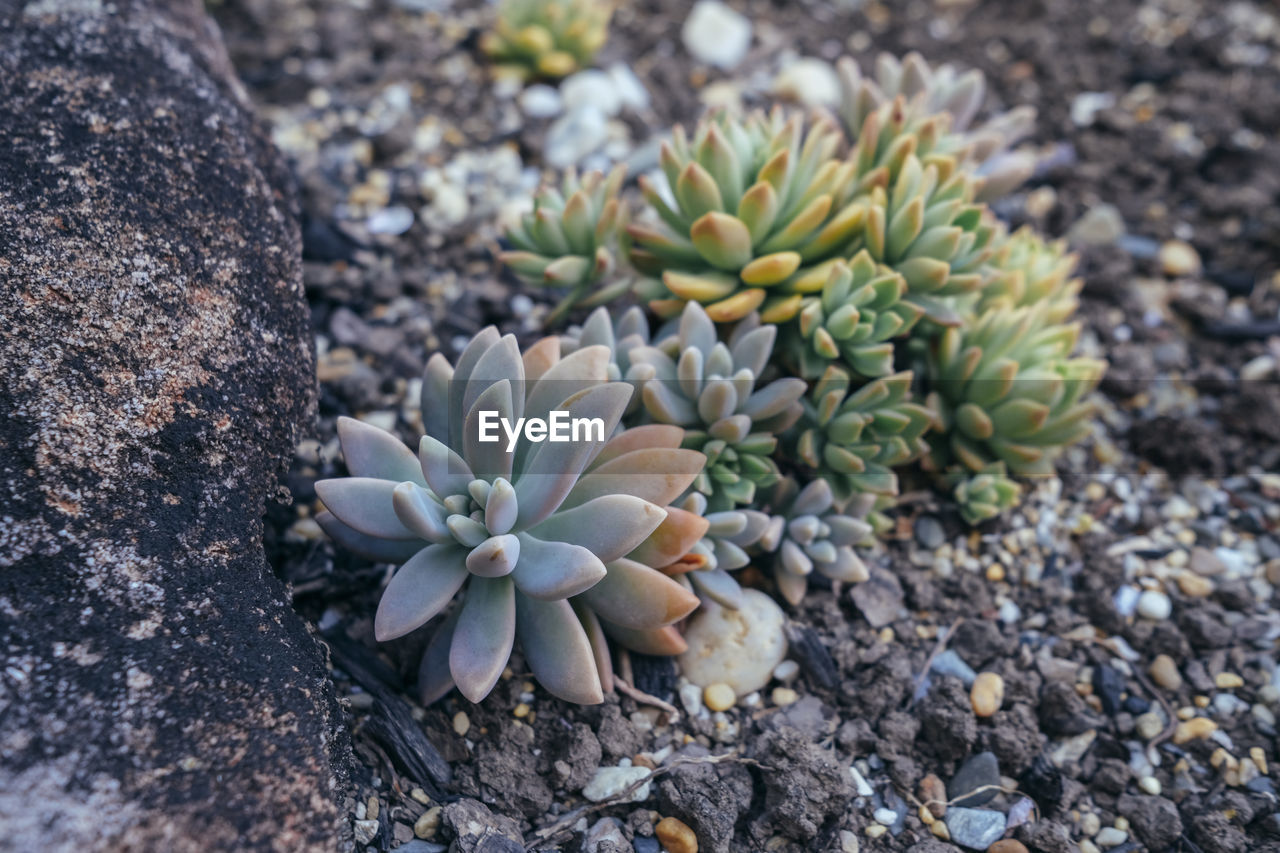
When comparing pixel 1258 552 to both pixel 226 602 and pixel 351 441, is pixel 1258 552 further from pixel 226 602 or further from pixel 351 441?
pixel 226 602

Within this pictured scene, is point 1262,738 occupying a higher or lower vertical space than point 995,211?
lower

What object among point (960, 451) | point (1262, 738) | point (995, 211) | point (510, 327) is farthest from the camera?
point (995, 211)

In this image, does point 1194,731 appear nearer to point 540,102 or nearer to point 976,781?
point 976,781

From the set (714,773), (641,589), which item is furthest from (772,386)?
(714,773)

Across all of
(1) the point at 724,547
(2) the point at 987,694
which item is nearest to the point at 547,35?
(1) the point at 724,547

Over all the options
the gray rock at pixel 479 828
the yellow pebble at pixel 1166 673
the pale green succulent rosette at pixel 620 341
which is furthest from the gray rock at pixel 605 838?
the yellow pebble at pixel 1166 673

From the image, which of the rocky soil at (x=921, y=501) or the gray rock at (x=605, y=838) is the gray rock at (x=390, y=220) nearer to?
the rocky soil at (x=921, y=501)
